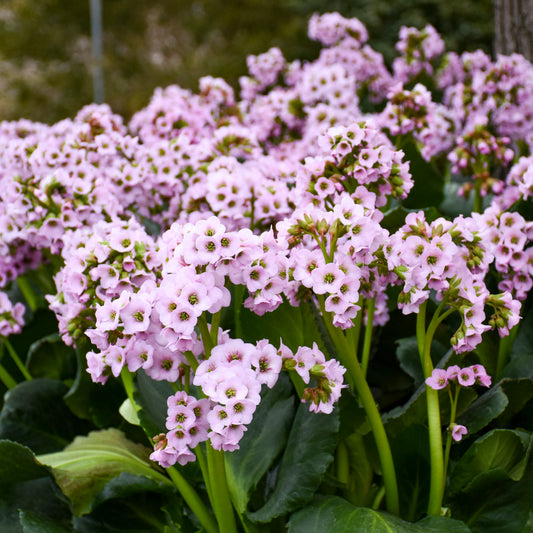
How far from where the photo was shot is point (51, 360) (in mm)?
1926

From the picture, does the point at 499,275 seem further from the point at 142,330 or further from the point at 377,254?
the point at 142,330

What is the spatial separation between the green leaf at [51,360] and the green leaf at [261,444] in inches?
29.8

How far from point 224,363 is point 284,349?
0.13 meters

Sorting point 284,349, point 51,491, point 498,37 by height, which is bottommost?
point 51,491

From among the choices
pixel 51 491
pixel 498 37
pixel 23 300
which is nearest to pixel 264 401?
pixel 51 491

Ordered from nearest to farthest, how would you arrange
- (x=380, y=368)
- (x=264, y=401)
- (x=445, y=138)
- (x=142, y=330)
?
(x=142, y=330) → (x=264, y=401) → (x=380, y=368) → (x=445, y=138)

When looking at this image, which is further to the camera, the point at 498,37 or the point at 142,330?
the point at 498,37

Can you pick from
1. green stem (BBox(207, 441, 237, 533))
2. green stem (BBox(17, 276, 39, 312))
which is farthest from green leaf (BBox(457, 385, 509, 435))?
green stem (BBox(17, 276, 39, 312))

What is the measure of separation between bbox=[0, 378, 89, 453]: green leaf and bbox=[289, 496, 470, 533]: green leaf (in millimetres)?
876

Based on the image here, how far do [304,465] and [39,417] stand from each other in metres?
0.88

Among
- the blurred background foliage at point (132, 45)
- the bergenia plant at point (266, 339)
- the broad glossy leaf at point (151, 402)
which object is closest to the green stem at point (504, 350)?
the bergenia plant at point (266, 339)

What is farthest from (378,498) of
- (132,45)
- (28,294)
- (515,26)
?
(132,45)

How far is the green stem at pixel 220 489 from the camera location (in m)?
1.11

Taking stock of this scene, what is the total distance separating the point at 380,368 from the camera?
74.8 inches
